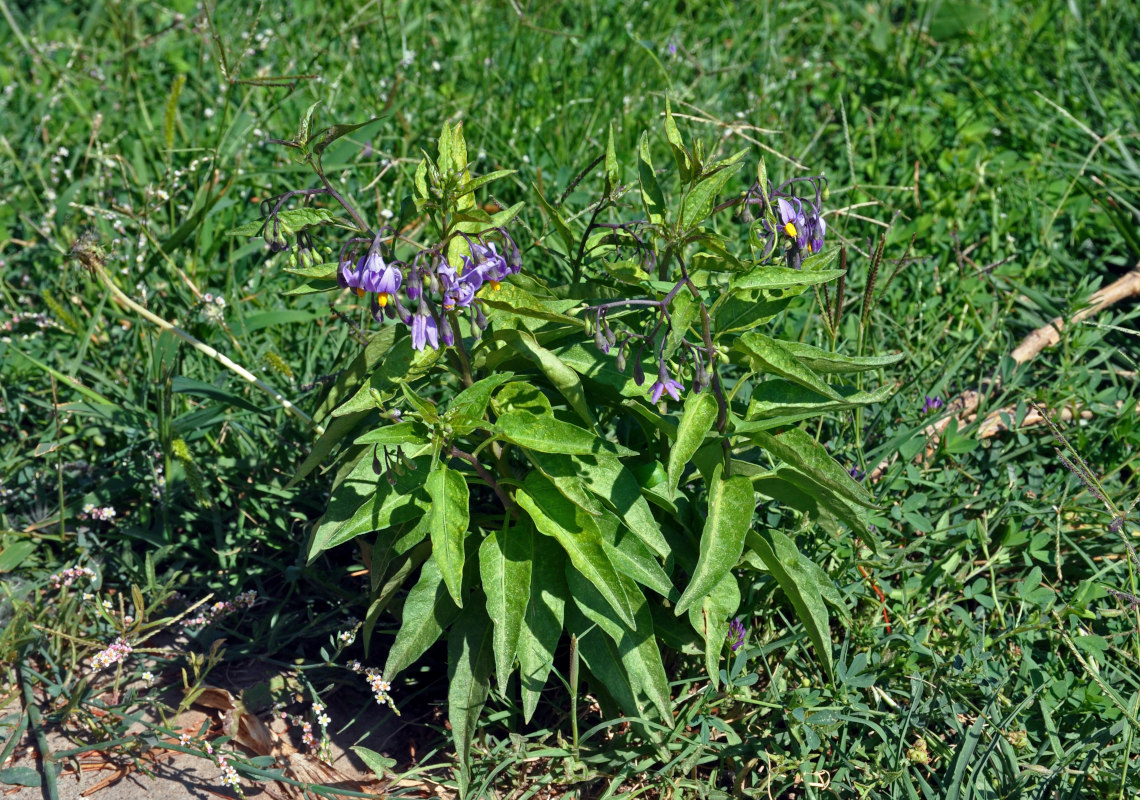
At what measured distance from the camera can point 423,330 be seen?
78.4 inches

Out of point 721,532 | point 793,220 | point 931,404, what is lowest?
point 931,404

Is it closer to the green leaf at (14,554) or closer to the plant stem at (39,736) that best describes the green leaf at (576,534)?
the plant stem at (39,736)

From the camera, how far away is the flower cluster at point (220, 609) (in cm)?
279

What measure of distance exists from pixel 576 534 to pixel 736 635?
62 centimetres

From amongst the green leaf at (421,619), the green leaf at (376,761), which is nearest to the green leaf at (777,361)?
the green leaf at (421,619)

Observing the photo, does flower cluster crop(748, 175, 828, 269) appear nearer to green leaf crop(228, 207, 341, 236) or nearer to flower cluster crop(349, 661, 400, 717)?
green leaf crop(228, 207, 341, 236)

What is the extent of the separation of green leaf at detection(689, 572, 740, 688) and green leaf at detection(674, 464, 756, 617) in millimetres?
182

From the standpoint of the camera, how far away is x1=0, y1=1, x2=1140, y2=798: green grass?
254 cm

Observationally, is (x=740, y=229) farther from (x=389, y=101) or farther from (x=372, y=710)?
(x=372, y=710)

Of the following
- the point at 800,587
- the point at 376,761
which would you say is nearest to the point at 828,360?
the point at 800,587

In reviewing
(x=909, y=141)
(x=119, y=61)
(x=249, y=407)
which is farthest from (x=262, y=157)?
(x=909, y=141)

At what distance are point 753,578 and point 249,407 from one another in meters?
1.40

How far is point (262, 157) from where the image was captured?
4.21m

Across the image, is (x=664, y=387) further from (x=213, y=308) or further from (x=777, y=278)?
(x=213, y=308)
